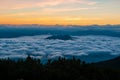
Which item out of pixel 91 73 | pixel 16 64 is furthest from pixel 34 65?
pixel 91 73

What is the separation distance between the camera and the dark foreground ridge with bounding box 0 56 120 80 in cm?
1381

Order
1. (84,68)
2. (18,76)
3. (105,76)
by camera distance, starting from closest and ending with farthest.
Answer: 1. (18,76)
2. (105,76)
3. (84,68)

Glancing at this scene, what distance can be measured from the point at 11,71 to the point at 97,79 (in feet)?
13.3

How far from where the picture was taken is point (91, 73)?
48.8ft

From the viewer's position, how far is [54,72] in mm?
14023

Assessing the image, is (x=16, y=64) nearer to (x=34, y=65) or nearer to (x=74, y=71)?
(x=34, y=65)

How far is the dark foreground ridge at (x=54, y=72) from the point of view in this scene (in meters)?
13.8

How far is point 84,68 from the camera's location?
15.7m

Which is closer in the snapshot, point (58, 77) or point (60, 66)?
point (58, 77)

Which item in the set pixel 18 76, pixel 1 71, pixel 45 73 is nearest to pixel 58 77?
pixel 45 73

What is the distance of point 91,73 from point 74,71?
2.77ft

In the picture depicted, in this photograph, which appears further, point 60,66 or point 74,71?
point 60,66

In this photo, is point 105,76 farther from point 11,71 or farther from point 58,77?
point 11,71

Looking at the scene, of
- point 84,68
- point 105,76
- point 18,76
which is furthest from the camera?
point 84,68
